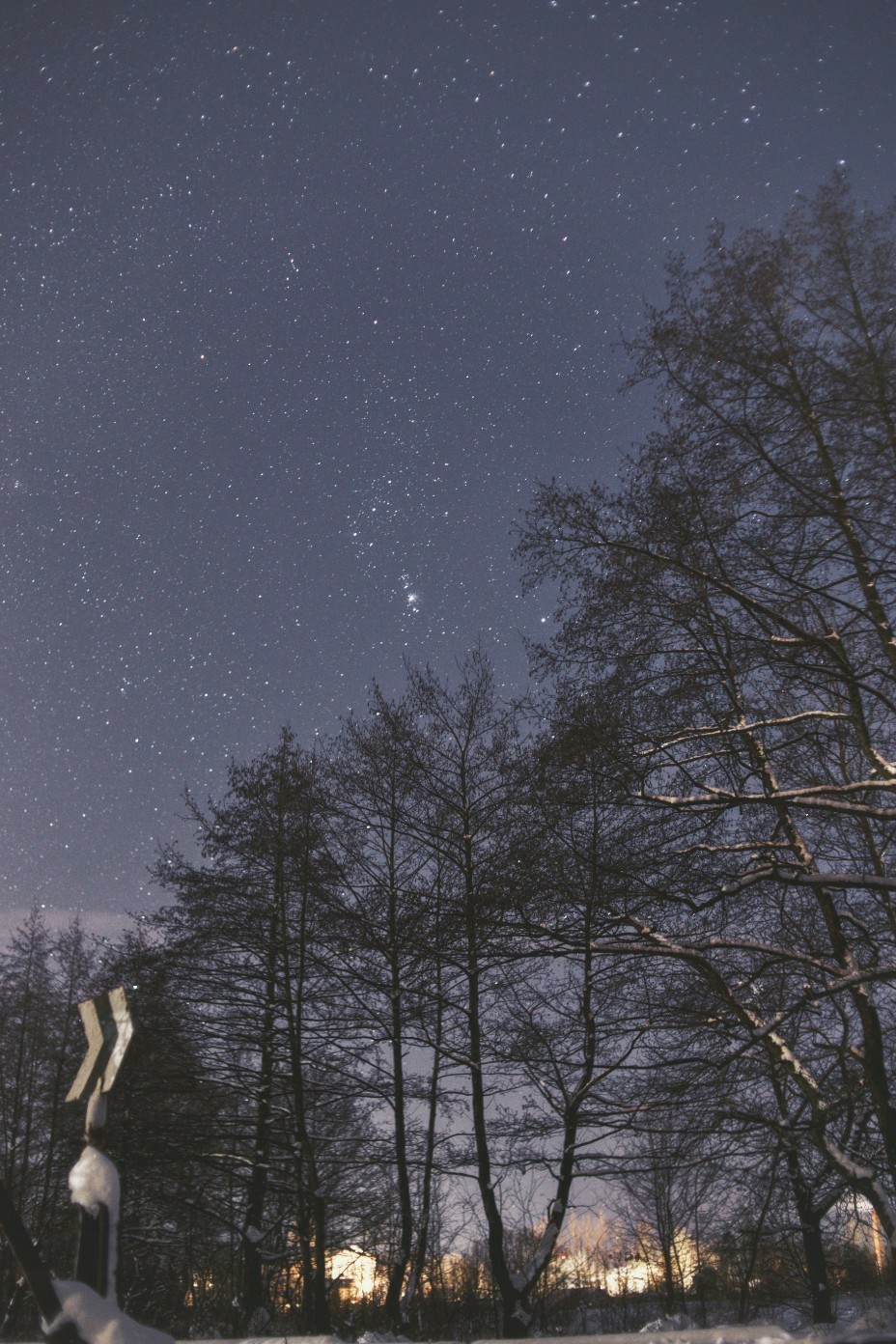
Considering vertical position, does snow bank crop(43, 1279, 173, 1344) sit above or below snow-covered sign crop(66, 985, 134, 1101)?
below

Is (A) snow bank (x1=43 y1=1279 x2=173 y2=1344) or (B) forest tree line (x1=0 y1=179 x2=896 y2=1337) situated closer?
(A) snow bank (x1=43 y1=1279 x2=173 y2=1344)

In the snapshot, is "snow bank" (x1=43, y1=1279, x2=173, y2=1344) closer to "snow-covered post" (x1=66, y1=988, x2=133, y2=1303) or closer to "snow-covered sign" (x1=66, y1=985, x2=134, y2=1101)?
"snow-covered post" (x1=66, y1=988, x2=133, y2=1303)

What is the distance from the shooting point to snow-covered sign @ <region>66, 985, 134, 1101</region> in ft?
8.57

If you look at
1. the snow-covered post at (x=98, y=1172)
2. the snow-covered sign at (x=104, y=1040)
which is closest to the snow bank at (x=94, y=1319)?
the snow-covered post at (x=98, y=1172)

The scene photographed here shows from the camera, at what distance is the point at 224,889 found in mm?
13188

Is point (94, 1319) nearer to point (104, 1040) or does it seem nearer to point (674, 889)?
point (104, 1040)

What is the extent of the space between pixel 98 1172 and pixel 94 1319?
0.38 metres

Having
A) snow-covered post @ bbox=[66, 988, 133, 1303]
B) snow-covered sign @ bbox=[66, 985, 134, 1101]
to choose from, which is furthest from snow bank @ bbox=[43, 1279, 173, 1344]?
snow-covered sign @ bbox=[66, 985, 134, 1101]

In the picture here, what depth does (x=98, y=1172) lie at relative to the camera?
2.43m

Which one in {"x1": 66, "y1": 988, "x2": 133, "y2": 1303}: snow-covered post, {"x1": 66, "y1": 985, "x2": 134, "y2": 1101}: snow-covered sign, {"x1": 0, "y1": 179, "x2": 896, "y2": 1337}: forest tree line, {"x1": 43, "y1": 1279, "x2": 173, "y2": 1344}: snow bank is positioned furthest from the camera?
{"x1": 0, "y1": 179, "x2": 896, "y2": 1337}: forest tree line

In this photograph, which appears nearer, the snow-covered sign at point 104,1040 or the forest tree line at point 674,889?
the snow-covered sign at point 104,1040

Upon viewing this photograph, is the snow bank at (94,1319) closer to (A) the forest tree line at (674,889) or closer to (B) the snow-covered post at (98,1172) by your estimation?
(B) the snow-covered post at (98,1172)

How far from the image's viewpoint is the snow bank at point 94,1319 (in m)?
2.09

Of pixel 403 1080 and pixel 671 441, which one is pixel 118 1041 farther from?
pixel 403 1080
